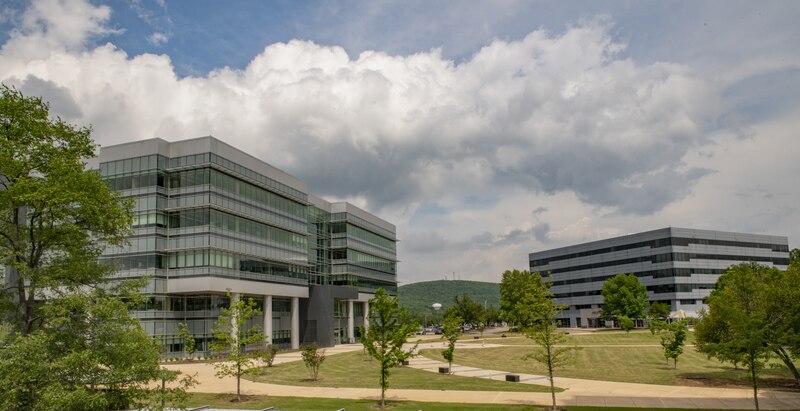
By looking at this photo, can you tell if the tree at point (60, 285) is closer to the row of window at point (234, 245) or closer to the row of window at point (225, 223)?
the row of window at point (234, 245)

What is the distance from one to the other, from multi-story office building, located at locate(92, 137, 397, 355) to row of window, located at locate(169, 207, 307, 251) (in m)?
0.11

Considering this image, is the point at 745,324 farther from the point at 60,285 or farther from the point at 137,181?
the point at 137,181

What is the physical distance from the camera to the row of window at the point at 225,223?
64250 mm

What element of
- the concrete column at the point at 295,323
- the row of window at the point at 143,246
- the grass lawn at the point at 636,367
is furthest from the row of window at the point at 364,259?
the row of window at the point at 143,246

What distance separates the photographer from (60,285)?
783 inches

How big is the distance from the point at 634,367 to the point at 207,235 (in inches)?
1720

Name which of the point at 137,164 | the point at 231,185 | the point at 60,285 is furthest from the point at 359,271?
the point at 60,285

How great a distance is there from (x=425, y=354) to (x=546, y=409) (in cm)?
4061

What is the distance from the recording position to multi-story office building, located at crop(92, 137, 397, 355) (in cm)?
6344

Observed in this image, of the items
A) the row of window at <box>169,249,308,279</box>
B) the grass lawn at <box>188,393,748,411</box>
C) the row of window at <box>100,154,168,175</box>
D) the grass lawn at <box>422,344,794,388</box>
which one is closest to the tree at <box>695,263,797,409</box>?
the grass lawn at <box>422,344,794,388</box>

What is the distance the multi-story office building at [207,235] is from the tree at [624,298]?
64.7 metres

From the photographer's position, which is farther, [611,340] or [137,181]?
[611,340]

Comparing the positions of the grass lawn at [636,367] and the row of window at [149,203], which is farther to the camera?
the row of window at [149,203]

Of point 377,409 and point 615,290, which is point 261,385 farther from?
point 615,290
